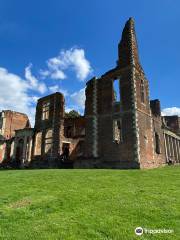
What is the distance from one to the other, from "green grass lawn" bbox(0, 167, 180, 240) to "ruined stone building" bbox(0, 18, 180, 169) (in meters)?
9.66

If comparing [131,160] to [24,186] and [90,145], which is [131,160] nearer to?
[90,145]

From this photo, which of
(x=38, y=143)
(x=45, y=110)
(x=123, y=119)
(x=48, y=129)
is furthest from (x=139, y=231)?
(x=45, y=110)

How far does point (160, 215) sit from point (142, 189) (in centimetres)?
312

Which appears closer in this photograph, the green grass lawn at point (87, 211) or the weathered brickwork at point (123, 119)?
the green grass lawn at point (87, 211)

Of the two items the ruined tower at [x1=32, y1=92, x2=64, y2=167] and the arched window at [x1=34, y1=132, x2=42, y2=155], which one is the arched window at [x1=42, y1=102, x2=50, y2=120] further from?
the arched window at [x1=34, y1=132, x2=42, y2=155]

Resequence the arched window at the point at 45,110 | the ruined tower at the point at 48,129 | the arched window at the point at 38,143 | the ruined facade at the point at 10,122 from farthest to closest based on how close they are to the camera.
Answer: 1. the ruined facade at the point at 10,122
2. the arched window at the point at 45,110
3. the arched window at the point at 38,143
4. the ruined tower at the point at 48,129

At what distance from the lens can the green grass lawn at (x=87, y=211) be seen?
17.0 feet

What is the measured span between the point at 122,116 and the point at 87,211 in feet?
47.4

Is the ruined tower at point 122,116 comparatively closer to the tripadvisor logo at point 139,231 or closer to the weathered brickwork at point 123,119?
the weathered brickwork at point 123,119

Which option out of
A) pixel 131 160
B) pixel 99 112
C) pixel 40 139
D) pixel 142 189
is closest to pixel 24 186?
pixel 142 189

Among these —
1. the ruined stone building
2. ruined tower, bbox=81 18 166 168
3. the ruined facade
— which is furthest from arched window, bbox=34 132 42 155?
the ruined facade

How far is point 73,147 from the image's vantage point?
30.0m

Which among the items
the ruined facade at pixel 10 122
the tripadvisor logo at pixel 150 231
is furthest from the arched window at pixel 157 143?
the ruined facade at pixel 10 122

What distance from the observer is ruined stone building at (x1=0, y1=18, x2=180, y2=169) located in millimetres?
19547
